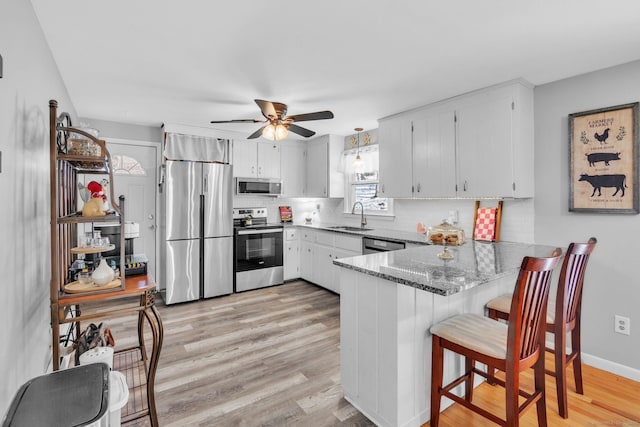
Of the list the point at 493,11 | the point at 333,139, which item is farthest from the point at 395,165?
the point at 493,11

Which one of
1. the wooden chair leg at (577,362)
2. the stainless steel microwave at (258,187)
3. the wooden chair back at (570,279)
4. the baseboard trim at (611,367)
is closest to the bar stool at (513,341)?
the wooden chair back at (570,279)

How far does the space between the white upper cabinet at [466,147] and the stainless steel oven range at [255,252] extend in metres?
1.97

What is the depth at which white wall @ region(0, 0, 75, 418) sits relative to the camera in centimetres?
132

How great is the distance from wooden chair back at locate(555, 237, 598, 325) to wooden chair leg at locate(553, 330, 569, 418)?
10cm

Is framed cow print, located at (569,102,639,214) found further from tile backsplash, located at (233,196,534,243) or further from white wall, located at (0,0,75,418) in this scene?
white wall, located at (0,0,75,418)

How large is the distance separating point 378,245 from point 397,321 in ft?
6.76

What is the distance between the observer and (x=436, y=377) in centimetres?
183

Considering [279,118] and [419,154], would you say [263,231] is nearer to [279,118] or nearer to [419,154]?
[279,118]

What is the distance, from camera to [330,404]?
2.11 meters

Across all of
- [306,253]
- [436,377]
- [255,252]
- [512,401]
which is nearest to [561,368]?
[512,401]

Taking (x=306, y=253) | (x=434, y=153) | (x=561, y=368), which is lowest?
(x=561, y=368)

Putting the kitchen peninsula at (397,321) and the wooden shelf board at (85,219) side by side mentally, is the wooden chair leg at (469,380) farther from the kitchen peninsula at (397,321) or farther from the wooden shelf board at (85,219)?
the wooden shelf board at (85,219)

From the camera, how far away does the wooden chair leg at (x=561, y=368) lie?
1.92 meters

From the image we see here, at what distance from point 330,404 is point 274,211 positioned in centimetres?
373
